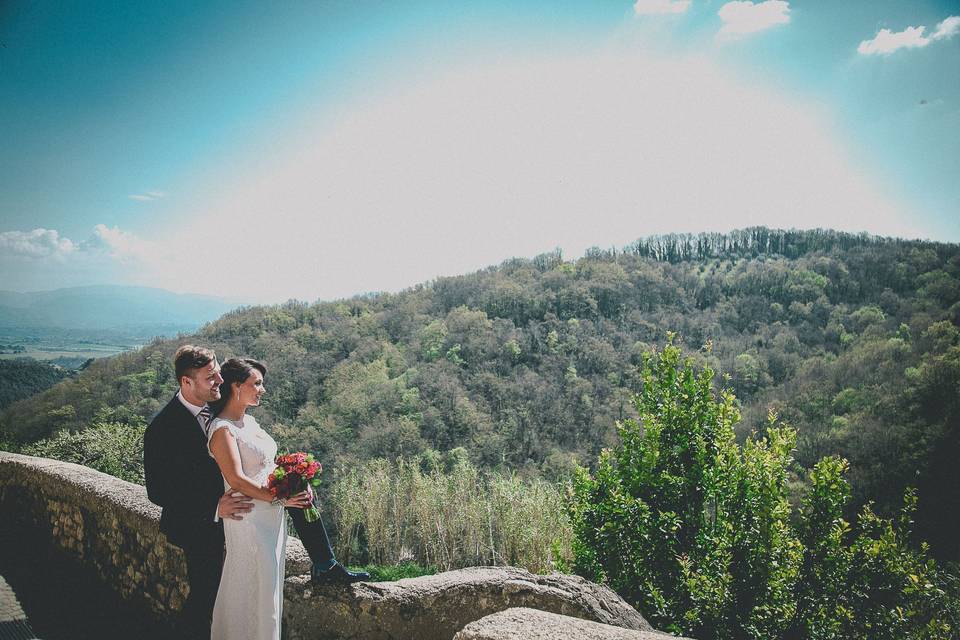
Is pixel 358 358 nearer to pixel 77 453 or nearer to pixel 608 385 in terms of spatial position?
pixel 608 385

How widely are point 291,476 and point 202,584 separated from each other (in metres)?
0.79

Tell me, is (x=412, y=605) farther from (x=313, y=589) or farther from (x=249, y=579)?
(x=249, y=579)

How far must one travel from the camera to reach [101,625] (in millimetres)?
3660

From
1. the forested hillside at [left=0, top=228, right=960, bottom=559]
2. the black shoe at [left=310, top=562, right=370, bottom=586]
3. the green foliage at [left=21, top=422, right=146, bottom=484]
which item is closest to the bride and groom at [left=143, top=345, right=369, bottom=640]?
the black shoe at [left=310, top=562, right=370, bottom=586]

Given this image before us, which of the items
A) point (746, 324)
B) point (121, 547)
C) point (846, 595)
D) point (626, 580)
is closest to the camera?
point (121, 547)

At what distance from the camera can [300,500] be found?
2766 millimetres

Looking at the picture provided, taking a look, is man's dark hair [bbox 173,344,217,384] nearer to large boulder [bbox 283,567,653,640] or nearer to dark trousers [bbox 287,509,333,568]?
dark trousers [bbox 287,509,333,568]

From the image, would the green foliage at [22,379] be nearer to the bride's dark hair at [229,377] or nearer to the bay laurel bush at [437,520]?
the bay laurel bush at [437,520]

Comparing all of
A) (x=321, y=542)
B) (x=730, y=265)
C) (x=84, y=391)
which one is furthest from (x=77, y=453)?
(x=730, y=265)

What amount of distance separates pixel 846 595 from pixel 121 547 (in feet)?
20.2

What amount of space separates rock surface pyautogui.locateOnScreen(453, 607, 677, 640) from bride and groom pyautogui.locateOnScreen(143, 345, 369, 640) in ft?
3.88

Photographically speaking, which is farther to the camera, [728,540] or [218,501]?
[728,540]

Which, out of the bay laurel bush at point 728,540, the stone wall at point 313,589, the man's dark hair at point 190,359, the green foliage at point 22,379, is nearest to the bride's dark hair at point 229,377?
the man's dark hair at point 190,359

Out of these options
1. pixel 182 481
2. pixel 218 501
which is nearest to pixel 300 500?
pixel 218 501
